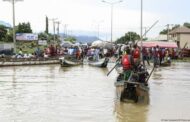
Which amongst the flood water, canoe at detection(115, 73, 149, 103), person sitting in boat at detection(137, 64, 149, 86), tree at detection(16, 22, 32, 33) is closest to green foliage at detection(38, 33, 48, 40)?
tree at detection(16, 22, 32, 33)

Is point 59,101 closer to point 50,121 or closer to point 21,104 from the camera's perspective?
point 21,104

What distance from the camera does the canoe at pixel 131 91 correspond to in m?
15.2

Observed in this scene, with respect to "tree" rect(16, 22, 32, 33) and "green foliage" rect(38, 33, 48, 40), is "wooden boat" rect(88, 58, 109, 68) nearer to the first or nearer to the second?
"tree" rect(16, 22, 32, 33)

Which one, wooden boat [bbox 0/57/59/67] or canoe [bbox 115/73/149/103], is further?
wooden boat [bbox 0/57/59/67]

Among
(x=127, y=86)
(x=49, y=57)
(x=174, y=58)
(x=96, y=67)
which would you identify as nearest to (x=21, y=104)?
(x=127, y=86)

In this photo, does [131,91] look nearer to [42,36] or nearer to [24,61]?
[24,61]

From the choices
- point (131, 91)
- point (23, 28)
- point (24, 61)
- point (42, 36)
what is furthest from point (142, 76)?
point (42, 36)

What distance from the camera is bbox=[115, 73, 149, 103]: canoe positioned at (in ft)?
49.9

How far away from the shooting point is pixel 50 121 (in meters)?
12.6

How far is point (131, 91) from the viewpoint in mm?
15508

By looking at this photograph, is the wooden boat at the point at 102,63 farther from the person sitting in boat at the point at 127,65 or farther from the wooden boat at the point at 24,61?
the person sitting in boat at the point at 127,65

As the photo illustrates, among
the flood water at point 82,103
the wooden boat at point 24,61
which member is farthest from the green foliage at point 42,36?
the flood water at point 82,103

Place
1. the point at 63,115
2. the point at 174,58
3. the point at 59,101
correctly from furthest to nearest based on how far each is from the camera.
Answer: the point at 174,58, the point at 59,101, the point at 63,115

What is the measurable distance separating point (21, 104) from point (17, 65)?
21.1 metres
